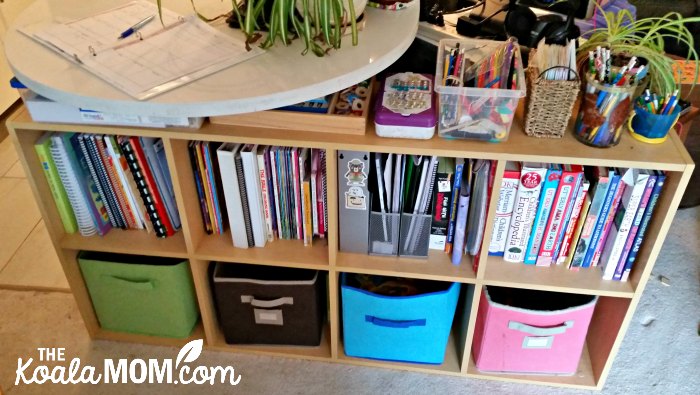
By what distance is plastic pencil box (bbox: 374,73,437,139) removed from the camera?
119 centimetres

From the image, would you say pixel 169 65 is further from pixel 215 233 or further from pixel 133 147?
pixel 215 233

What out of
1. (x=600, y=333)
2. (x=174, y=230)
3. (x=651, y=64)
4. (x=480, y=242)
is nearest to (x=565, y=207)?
(x=480, y=242)

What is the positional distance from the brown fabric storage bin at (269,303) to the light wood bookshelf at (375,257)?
0.14 ft

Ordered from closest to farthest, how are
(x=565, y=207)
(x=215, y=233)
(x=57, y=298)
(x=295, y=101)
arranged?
(x=295, y=101), (x=565, y=207), (x=215, y=233), (x=57, y=298)

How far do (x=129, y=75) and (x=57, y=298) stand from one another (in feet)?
3.26

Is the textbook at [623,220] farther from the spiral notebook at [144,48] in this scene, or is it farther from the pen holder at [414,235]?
the spiral notebook at [144,48]

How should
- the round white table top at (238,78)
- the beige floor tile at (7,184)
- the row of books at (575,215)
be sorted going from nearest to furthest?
the round white table top at (238,78), the row of books at (575,215), the beige floor tile at (7,184)

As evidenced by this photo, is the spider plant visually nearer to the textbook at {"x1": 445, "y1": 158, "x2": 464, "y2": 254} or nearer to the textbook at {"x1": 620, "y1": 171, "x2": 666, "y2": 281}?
the textbook at {"x1": 620, "y1": 171, "x2": 666, "y2": 281}

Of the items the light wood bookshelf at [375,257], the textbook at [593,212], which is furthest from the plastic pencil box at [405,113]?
the textbook at [593,212]

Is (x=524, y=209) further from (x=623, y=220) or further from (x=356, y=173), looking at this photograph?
(x=356, y=173)

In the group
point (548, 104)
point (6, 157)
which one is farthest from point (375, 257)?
point (6, 157)

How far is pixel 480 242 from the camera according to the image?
1.37 metres

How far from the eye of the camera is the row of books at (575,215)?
1268 millimetres

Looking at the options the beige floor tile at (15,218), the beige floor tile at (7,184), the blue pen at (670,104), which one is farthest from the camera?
the beige floor tile at (7,184)
